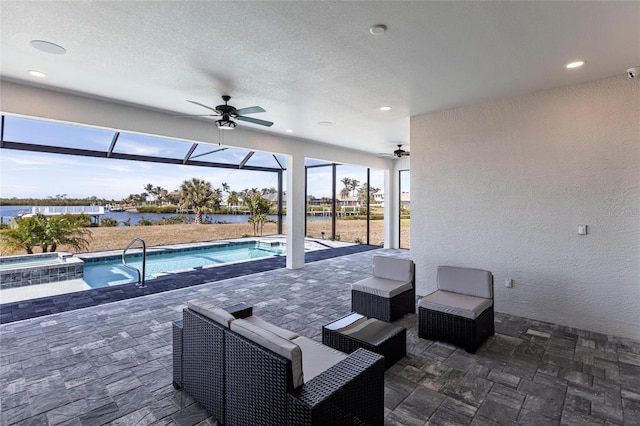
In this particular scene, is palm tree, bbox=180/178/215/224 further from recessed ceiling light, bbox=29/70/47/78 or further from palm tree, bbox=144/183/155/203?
recessed ceiling light, bbox=29/70/47/78

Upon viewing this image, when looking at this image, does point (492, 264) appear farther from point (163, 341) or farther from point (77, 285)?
point (77, 285)

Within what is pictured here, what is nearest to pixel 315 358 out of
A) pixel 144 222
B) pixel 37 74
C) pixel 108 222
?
pixel 37 74

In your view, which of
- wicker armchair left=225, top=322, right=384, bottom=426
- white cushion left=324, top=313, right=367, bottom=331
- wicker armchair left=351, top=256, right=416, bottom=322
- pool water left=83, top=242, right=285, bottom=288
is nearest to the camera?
wicker armchair left=225, top=322, right=384, bottom=426

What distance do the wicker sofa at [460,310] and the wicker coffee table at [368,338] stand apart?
57 centimetres

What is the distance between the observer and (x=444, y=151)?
4.90 metres

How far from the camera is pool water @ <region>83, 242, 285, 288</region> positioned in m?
6.71

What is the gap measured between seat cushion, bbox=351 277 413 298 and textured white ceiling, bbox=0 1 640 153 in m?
2.63

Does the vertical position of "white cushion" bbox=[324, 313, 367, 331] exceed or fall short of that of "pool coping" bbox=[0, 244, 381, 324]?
it exceeds it

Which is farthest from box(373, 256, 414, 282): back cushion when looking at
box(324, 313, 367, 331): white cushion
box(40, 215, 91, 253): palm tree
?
box(40, 215, 91, 253): palm tree

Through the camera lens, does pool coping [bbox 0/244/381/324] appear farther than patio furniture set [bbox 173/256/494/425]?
Yes

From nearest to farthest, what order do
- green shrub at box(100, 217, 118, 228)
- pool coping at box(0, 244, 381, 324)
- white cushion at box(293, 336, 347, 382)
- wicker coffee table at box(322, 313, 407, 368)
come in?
white cushion at box(293, 336, 347, 382) < wicker coffee table at box(322, 313, 407, 368) < pool coping at box(0, 244, 381, 324) < green shrub at box(100, 217, 118, 228)

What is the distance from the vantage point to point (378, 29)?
257cm

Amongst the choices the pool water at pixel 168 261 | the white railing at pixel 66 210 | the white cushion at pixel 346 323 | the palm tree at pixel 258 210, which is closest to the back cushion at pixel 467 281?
the white cushion at pixel 346 323

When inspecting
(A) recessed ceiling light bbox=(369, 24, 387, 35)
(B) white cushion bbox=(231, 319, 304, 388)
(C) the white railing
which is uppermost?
(A) recessed ceiling light bbox=(369, 24, 387, 35)
